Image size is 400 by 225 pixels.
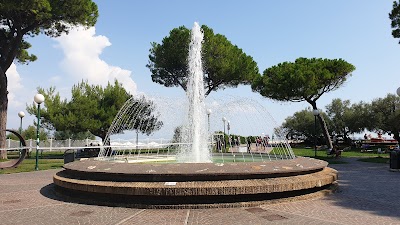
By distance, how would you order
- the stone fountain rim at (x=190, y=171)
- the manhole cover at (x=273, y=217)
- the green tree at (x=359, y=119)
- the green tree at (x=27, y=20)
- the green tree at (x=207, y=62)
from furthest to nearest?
1. the green tree at (x=359, y=119)
2. the green tree at (x=207, y=62)
3. the green tree at (x=27, y=20)
4. the stone fountain rim at (x=190, y=171)
5. the manhole cover at (x=273, y=217)

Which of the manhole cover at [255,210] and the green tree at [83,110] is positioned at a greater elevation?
the green tree at [83,110]

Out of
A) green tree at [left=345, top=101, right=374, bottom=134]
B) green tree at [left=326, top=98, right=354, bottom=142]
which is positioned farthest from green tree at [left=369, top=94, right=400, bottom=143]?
green tree at [left=326, top=98, right=354, bottom=142]

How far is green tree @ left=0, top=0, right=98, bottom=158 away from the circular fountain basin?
16.2m

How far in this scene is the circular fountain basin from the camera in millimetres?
6383

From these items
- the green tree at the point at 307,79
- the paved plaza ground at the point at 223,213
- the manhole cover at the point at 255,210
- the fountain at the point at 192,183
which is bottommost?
the paved plaza ground at the point at 223,213

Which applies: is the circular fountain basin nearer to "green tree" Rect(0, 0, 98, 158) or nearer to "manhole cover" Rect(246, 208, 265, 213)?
"manhole cover" Rect(246, 208, 265, 213)

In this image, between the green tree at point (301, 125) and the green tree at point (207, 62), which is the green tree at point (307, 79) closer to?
the green tree at point (207, 62)

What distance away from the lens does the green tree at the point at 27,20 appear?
2017cm

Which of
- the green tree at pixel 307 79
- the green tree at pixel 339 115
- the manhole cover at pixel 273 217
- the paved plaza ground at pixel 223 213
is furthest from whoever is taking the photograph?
the green tree at pixel 339 115

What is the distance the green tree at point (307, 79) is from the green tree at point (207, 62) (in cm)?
293

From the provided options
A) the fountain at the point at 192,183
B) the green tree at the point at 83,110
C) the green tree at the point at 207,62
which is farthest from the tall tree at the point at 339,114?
the fountain at the point at 192,183

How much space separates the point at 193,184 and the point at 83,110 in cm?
2744

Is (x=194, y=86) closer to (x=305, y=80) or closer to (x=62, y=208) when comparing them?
(x=62, y=208)

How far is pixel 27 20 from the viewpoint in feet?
71.3
